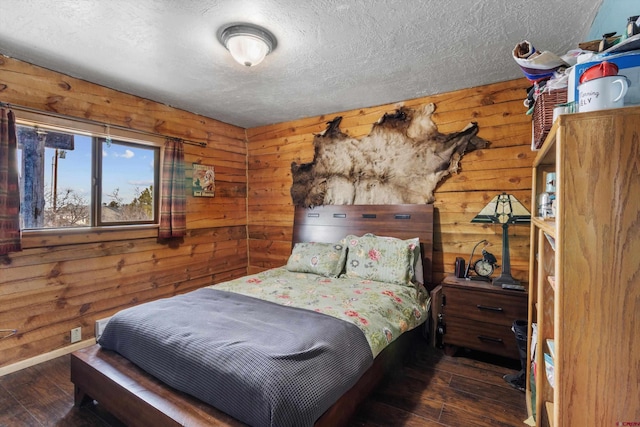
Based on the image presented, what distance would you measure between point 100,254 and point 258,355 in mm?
2212

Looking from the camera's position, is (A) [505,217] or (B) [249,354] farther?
(A) [505,217]

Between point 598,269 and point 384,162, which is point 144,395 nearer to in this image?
point 598,269

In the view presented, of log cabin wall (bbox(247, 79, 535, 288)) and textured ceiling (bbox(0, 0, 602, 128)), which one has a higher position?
textured ceiling (bbox(0, 0, 602, 128))

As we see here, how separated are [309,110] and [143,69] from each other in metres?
1.68

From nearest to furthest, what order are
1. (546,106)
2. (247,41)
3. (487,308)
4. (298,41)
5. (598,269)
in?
1. (598,269)
2. (546,106)
3. (247,41)
4. (298,41)
5. (487,308)

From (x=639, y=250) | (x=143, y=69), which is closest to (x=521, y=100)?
(x=639, y=250)

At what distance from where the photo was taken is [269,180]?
163 inches

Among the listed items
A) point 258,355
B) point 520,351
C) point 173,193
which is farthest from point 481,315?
point 173,193

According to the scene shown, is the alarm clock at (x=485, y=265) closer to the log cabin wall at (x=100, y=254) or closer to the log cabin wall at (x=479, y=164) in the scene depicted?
the log cabin wall at (x=479, y=164)

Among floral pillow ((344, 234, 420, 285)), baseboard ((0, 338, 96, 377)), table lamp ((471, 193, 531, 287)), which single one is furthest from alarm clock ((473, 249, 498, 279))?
baseboard ((0, 338, 96, 377))

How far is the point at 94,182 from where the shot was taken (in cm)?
281

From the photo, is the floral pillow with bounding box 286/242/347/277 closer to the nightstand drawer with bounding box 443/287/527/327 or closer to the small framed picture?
the nightstand drawer with bounding box 443/287/527/327

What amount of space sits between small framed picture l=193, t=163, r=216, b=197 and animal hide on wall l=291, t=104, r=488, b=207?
992mm

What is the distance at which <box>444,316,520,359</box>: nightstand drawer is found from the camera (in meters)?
2.29
